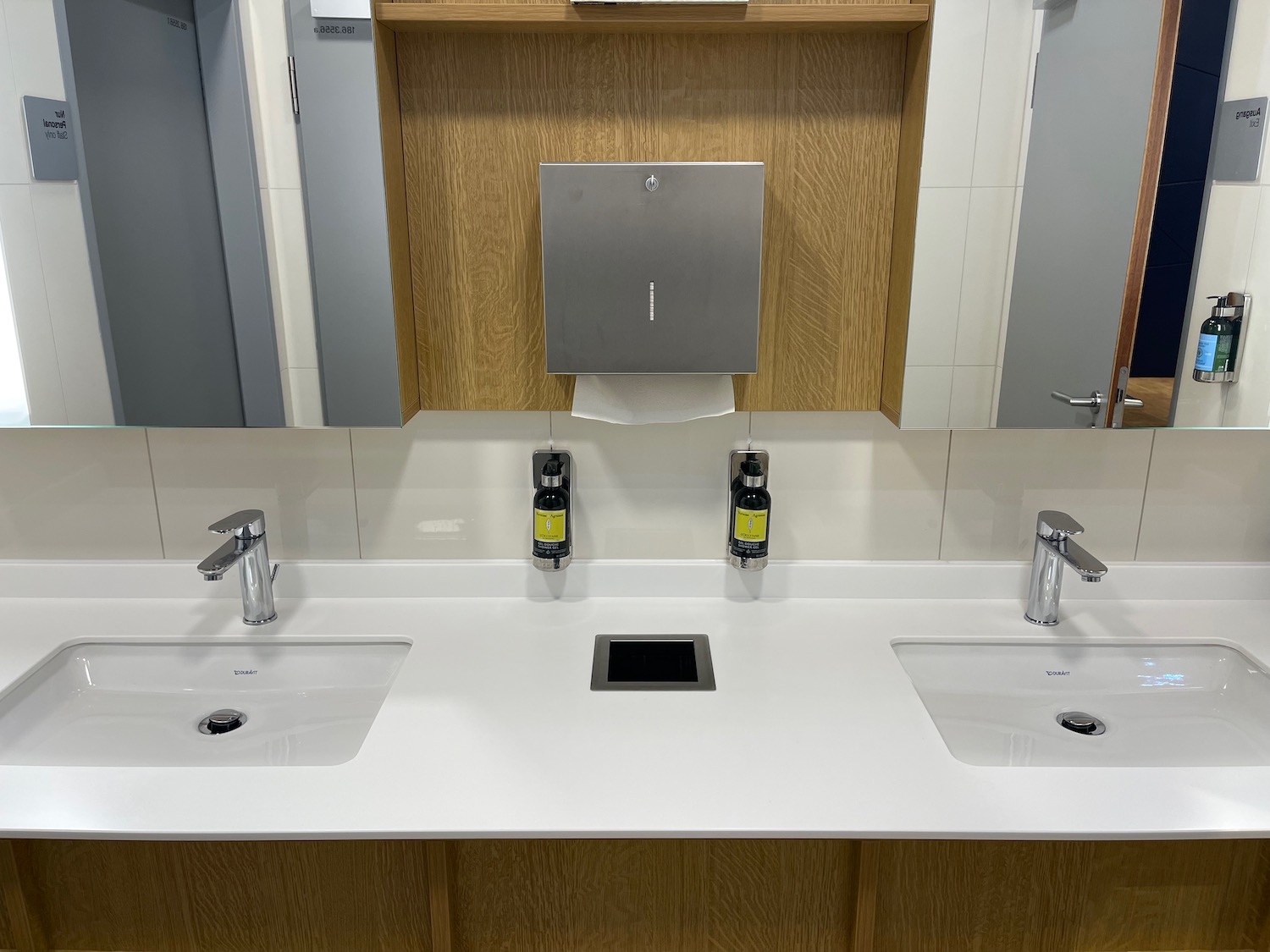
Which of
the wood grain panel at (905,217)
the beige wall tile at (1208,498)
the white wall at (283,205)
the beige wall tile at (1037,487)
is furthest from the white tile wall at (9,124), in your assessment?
the beige wall tile at (1208,498)

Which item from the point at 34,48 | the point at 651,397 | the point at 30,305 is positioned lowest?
the point at 651,397

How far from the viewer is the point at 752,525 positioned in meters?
1.51

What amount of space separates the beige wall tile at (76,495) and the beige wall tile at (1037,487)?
1461 millimetres

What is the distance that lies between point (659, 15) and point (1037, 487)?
40.1 inches

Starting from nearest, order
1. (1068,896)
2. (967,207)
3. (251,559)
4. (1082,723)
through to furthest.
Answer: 1. (1068,896)
2. (967,207)
3. (1082,723)
4. (251,559)

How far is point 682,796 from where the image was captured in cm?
111

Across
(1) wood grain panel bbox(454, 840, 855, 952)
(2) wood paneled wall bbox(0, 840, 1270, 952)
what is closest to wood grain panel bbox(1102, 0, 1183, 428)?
(2) wood paneled wall bbox(0, 840, 1270, 952)

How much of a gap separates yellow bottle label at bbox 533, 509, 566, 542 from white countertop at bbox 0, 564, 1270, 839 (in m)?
0.13

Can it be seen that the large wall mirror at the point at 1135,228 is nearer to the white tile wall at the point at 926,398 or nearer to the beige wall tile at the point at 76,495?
the white tile wall at the point at 926,398

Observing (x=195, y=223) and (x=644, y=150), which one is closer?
(x=195, y=223)

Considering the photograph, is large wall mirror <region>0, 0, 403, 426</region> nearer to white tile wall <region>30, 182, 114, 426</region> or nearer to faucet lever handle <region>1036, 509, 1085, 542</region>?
white tile wall <region>30, 182, 114, 426</region>

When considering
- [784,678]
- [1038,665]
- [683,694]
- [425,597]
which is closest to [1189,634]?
[1038,665]

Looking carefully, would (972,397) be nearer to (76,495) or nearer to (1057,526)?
(1057,526)

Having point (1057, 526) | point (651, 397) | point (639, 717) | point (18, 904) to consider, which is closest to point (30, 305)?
point (18, 904)
